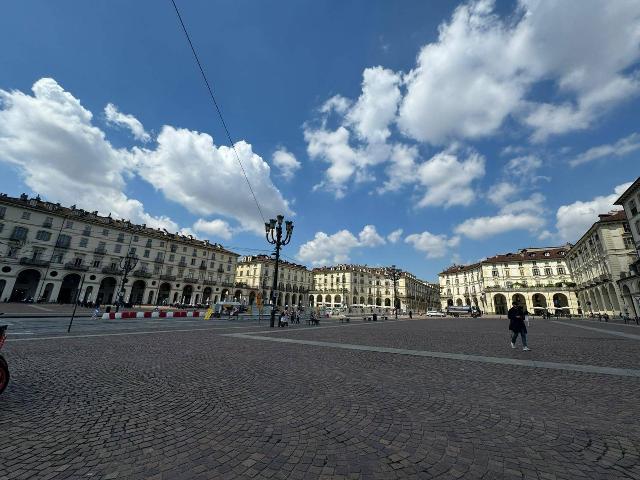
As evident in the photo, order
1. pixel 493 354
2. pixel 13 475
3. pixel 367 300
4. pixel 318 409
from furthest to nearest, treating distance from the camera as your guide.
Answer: pixel 367 300 → pixel 493 354 → pixel 318 409 → pixel 13 475

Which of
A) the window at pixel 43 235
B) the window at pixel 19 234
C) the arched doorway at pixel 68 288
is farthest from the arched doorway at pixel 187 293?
the window at pixel 19 234

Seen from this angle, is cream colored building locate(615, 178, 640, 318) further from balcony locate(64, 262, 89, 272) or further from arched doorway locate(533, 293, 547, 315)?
balcony locate(64, 262, 89, 272)

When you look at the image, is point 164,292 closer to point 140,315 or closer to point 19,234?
point 19,234

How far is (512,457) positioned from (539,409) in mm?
1886

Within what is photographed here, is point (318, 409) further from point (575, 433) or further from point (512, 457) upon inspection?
point (575, 433)

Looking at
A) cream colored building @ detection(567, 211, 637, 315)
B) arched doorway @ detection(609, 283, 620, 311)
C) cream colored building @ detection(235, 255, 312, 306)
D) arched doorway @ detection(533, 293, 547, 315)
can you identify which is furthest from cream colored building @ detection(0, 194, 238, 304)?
arched doorway @ detection(533, 293, 547, 315)

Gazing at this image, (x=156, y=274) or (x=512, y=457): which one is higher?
(x=156, y=274)

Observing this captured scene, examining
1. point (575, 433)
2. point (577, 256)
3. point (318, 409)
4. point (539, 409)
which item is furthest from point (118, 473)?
point (577, 256)

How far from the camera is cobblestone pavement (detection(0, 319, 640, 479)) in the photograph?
2.75 m

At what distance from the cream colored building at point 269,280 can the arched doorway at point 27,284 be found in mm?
35871

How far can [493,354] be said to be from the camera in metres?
9.30

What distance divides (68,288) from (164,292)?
13835 mm

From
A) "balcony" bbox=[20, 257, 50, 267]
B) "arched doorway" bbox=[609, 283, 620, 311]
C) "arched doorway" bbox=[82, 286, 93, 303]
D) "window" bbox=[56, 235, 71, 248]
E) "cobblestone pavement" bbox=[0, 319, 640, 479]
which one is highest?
"window" bbox=[56, 235, 71, 248]

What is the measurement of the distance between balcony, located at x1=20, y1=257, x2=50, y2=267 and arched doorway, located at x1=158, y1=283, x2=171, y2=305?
1640 centimetres
